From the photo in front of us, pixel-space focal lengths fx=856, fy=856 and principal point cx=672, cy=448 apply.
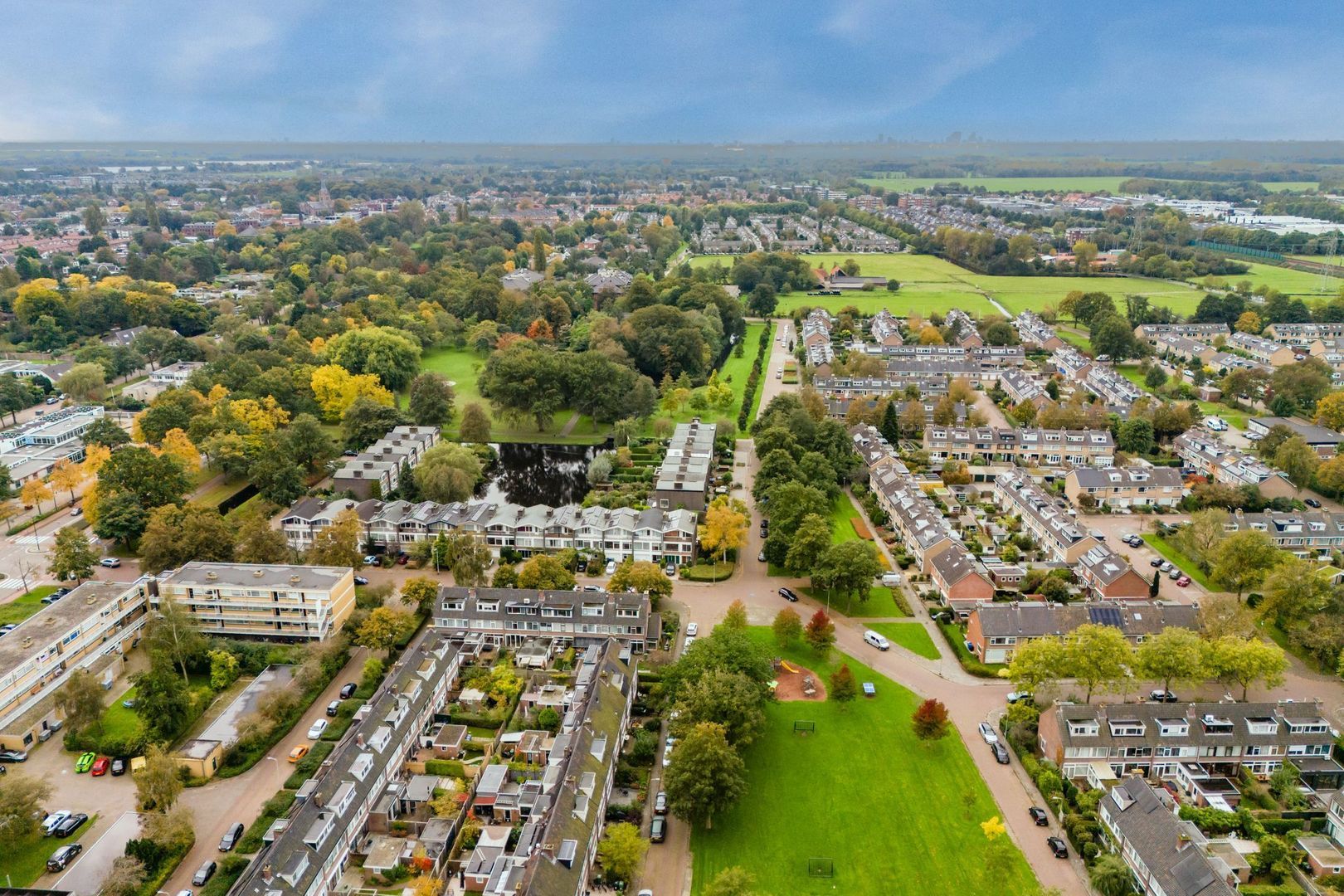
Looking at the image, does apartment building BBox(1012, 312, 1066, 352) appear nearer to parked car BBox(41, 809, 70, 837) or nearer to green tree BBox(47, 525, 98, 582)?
green tree BBox(47, 525, 98, 582)

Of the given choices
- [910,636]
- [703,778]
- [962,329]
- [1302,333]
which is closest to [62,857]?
[703,778]

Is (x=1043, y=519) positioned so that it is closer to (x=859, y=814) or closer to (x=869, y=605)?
(x=869, y=605)

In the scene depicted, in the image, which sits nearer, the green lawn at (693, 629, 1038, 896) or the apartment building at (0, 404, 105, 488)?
the green lawn at (693, 629, 1038, 896)

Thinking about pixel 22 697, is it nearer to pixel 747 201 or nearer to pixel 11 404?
pixel 11 404

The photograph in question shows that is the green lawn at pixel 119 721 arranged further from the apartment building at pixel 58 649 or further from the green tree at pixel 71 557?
the green tree at pixel 71 557

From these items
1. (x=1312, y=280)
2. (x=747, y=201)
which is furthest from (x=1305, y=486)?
(x=747, y=201)

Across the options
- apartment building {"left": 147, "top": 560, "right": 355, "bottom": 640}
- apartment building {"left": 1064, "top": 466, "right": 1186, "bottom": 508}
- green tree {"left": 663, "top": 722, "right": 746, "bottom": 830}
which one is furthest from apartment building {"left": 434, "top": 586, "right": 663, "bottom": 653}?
apartment building {"left": 1064, "top": 466, "right": 1186, "bottom": 508}
